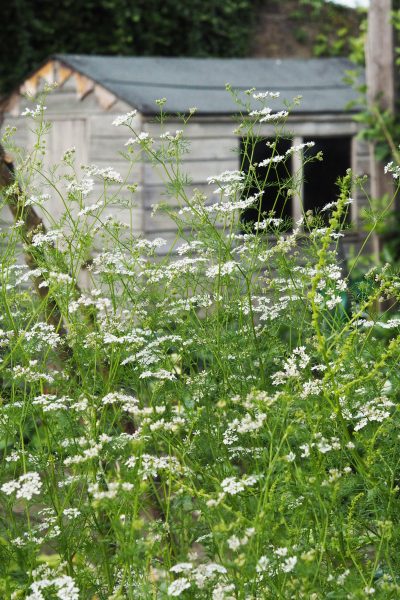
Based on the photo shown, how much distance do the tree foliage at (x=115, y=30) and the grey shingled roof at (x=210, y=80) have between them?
12.2 feet

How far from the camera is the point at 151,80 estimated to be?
32.7ft

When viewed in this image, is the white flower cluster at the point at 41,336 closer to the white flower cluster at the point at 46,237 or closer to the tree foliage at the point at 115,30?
the white flower cluster at the point at 46,237

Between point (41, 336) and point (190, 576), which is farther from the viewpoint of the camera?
point (41, 336)

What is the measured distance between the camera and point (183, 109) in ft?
30.4

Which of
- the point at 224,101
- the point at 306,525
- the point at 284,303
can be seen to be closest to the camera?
the point at 306,525

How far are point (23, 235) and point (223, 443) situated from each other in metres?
1.25

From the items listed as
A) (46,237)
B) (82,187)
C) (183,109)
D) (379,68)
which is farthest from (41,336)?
(379,68)

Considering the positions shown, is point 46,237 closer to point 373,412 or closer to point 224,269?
point 224,269

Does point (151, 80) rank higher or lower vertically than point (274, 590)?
higher

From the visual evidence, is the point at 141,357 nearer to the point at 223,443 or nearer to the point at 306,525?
the point at 223,443

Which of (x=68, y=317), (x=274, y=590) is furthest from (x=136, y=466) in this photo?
(x=68, y=317)

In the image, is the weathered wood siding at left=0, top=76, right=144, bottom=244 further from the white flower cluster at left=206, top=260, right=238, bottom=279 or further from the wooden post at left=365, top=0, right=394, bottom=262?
the white flower cluster at left=206, top=260, right=238, bottom=279

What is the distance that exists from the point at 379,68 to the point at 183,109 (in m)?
1.98

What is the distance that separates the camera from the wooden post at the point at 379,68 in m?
9.16
